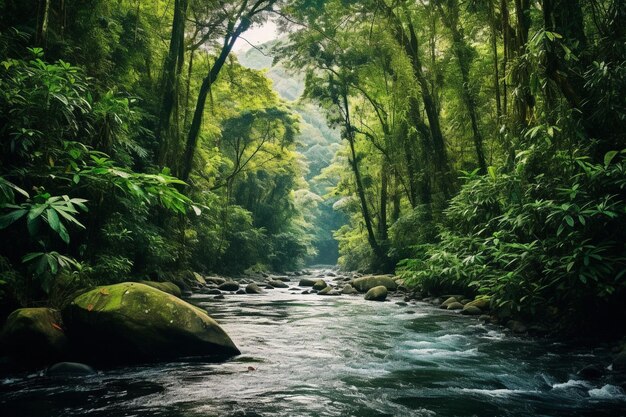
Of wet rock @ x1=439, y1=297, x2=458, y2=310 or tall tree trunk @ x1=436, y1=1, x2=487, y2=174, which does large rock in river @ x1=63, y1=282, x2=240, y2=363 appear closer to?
wet rock @ x1=439, y1=297, x2=458, y2=310

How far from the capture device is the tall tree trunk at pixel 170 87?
10.2 meters

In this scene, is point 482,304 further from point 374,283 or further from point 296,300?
point 374,283

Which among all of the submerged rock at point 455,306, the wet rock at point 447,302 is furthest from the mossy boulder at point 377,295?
the submerged rock at point 455,306

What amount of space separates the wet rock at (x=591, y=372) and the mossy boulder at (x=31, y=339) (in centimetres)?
516

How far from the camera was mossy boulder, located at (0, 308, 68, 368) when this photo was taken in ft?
12.8

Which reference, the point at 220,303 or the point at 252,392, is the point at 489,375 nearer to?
the point at 252,392

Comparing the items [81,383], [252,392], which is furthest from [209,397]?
[81,383]

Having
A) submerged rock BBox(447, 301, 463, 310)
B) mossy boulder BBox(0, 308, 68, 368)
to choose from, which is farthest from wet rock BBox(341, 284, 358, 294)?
mossy boulder BBox(0, 308, 68, 368)

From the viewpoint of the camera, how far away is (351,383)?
395 centimetres

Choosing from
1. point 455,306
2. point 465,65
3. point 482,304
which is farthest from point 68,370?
point 465,65

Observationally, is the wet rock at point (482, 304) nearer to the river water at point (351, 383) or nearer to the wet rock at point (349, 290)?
the river water at point (351, 383)

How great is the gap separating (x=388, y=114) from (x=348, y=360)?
14809 millimetres

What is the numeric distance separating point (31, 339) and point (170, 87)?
7699 millimetres

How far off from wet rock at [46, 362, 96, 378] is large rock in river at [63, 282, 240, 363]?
287 millimetres
